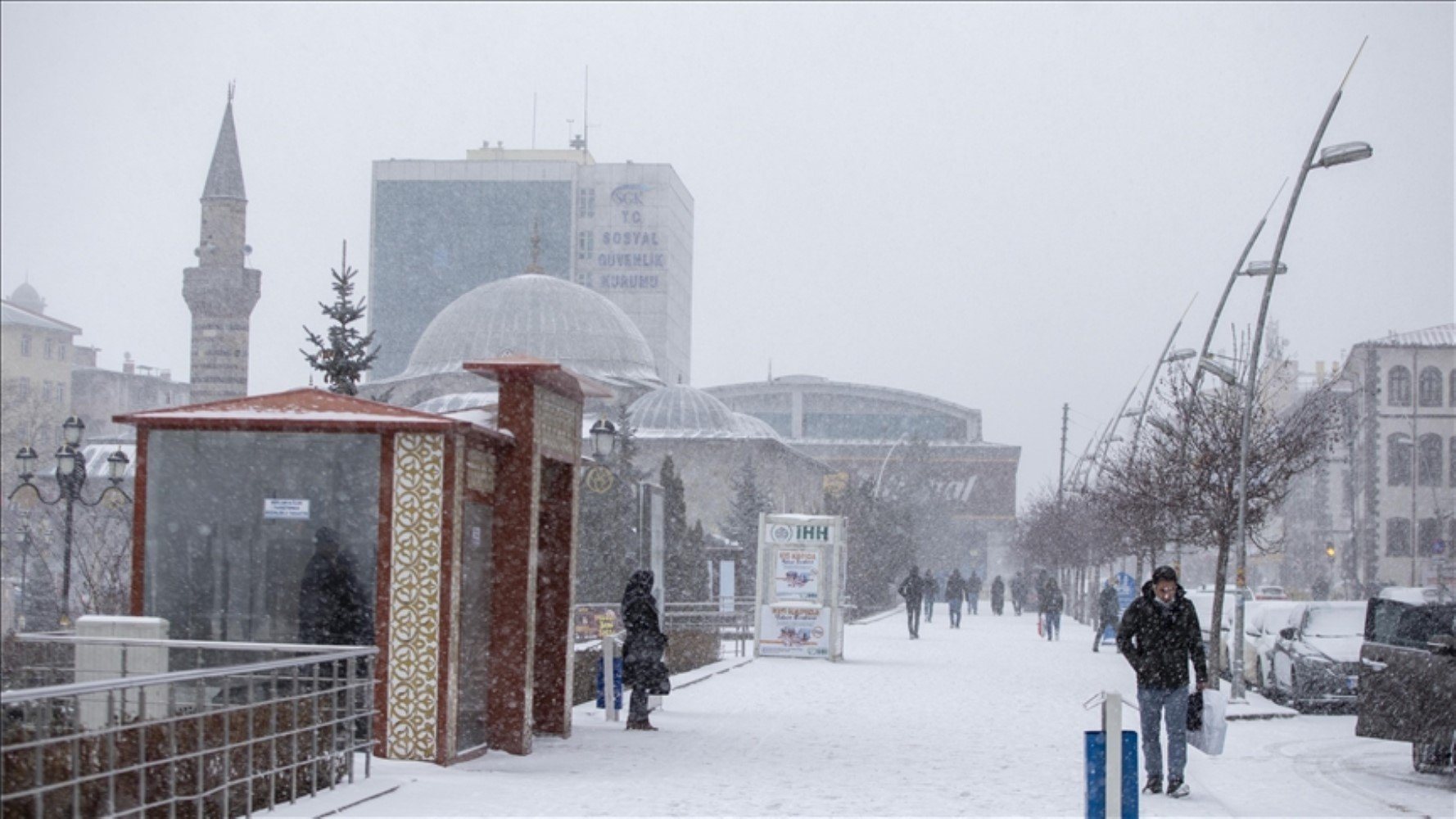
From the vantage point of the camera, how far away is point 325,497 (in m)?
12.4

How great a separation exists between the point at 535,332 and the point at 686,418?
12.3 metres

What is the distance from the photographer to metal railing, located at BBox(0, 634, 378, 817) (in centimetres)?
826

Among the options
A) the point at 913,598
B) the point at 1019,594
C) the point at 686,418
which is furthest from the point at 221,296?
the point at 913,598

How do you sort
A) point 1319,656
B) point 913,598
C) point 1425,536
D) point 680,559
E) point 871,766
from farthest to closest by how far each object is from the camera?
point 1425,536, point 680,559, point 913,598, point 1319,656, point 871,766

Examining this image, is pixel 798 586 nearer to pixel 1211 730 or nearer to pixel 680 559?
pixel 1211 730

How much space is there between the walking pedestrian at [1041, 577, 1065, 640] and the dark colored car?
23.3 metres

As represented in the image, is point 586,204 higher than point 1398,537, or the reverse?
point 586,204

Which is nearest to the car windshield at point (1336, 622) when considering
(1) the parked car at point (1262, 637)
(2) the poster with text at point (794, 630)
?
(1) the parked car at point (1262, 637)

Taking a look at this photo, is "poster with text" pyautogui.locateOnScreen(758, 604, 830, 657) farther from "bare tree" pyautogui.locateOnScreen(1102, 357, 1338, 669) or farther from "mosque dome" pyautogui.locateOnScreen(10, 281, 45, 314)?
"mosque dome" pyautogui.locateOnScreen(10, 281, 45, 314)

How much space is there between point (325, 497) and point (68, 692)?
16.2ft

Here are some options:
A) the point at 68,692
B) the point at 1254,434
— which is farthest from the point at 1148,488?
the point at 68,692

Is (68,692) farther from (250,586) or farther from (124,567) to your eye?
(124,567)

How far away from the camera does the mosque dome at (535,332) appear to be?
291ft

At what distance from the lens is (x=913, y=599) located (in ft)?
123
